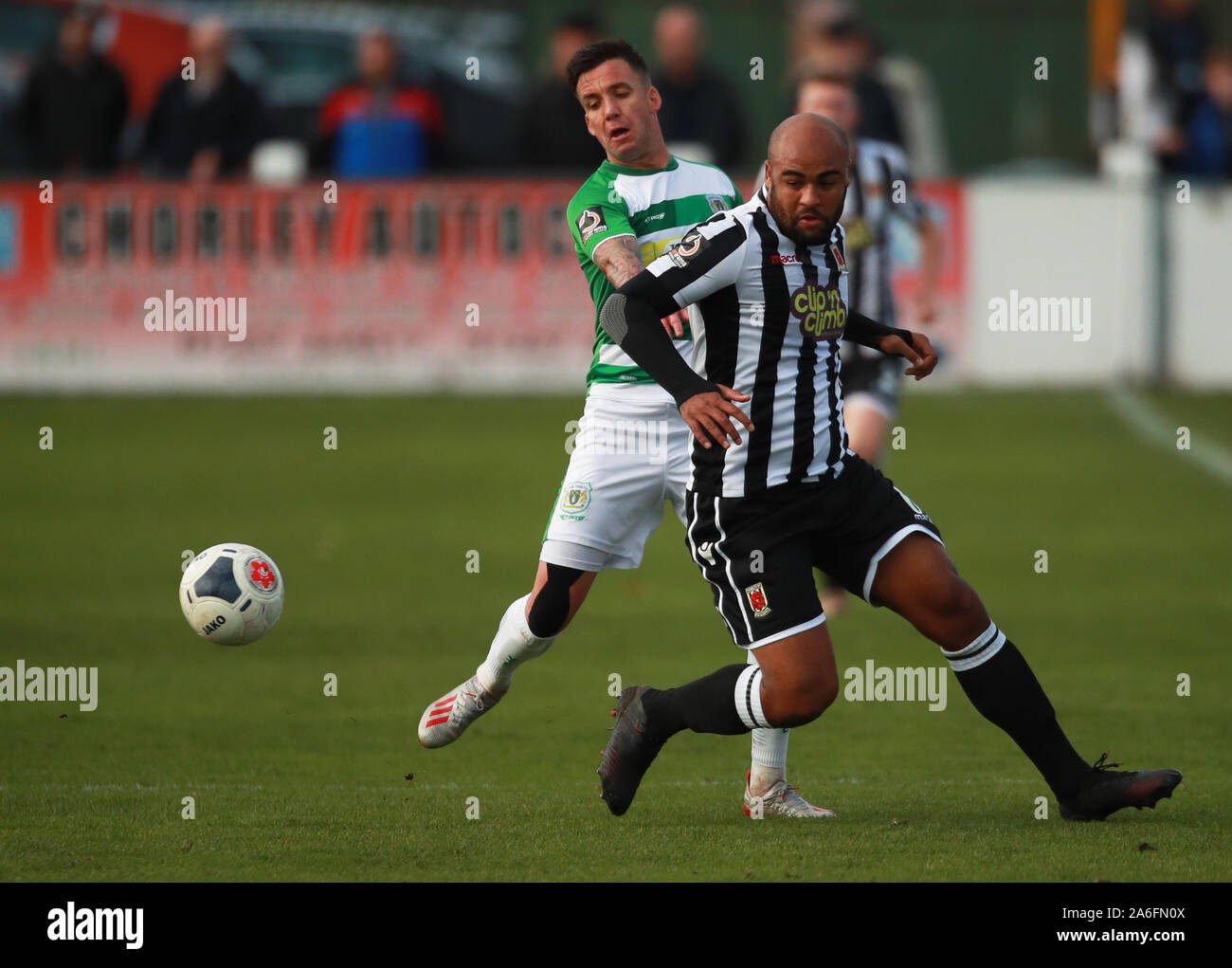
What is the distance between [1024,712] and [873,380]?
3.46 metres

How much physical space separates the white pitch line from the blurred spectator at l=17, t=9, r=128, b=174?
28.8 feet

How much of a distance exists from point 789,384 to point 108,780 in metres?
2.59

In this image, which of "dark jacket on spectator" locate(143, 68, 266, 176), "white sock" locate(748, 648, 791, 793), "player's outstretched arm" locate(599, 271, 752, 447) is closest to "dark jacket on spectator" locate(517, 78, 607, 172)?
"dark jacket on spectator" locate(143, 68, 266, 176)

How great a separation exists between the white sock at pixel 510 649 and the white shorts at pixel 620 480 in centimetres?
23

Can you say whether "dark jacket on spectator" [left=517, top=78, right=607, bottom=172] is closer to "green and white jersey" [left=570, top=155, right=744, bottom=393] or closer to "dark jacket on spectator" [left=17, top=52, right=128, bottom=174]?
"dark jacket on spectator" [left=17, top=52, right=128, bottom=174]

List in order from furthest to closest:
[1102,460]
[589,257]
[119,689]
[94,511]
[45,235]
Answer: [45,235]
[1102,460]
[94,511]
[119,689]
[589,257]

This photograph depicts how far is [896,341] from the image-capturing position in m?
6.45

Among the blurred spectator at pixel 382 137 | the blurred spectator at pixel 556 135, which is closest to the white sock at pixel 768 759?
the blurred spectator at pixel 556 135

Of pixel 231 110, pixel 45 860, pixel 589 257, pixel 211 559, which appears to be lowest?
pixel 45 860

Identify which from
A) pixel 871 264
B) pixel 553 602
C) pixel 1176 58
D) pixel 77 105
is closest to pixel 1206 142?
pixel 1176 58

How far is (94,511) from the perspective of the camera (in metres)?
13.1

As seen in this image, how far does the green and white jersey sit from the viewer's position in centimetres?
684

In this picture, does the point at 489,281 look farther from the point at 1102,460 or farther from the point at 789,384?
the point at 789,384

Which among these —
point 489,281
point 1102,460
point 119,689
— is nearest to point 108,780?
point 119,689
